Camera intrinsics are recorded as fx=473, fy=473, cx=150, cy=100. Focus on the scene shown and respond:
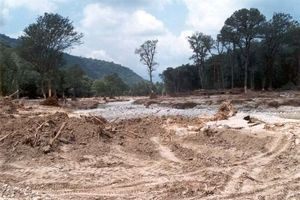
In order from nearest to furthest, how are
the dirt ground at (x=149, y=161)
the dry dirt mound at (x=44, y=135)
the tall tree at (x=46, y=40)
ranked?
the dirt ground at (x=149, y=161) < the dry dirt mound at (x=44, y=135) < the tall tree at (x=46, y=40)

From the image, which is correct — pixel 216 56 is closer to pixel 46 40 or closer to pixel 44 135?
pixel 46 40

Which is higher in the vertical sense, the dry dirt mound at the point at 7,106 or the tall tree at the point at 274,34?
the tall tree at the point at 274,34

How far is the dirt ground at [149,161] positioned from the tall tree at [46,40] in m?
43.4

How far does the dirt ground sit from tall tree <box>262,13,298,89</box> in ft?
173

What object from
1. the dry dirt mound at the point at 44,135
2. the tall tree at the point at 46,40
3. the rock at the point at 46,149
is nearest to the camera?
the rock at the point at 46,149

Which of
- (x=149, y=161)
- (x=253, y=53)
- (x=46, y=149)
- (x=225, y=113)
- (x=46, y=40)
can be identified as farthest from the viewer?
(x=253, y=53)

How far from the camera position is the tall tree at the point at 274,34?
216ft

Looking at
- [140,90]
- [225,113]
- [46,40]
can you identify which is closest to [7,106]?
[225,113]

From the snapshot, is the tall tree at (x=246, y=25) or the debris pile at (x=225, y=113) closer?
the debris pile at (x=225, y=113)

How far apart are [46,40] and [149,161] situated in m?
49.5

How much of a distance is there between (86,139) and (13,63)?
50.6 metres

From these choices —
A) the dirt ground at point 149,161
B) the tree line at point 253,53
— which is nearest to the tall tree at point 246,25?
the tree line at point 253,53

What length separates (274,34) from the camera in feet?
218

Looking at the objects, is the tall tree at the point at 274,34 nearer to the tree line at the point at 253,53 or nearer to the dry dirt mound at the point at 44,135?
the tree line at the point at 253,53
